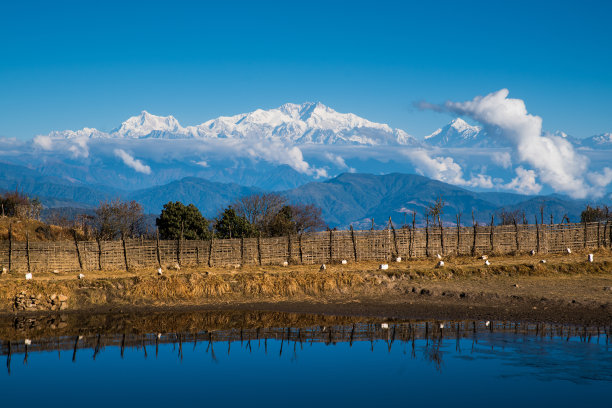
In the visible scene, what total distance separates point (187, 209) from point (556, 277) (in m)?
40.2

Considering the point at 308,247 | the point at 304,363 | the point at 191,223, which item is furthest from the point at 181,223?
the point at 304,363

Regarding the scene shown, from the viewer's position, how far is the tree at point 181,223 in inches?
2491

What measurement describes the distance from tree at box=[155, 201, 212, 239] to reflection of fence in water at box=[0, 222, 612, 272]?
2249 cm

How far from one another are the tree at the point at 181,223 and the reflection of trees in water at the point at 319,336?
126 ft

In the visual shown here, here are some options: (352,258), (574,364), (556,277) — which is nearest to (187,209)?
(352,258)

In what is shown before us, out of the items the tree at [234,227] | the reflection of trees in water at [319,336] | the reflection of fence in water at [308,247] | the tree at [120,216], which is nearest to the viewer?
the reflection of trees in water at [319,336]

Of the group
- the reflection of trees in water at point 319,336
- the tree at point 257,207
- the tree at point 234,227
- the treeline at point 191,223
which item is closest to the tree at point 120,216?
the treeline at point 191,223

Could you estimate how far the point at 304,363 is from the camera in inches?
806

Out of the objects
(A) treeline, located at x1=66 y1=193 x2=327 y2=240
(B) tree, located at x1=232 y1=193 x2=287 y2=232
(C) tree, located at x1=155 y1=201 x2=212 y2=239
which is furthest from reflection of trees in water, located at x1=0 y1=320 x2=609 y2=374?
(B) tree, located at x1=232 y1=193 x2=287 y2=232

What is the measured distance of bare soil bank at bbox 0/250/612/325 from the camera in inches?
1067

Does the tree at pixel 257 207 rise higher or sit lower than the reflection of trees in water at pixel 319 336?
higher

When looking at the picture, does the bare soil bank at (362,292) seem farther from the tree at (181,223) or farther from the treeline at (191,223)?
the tree at (181,223)

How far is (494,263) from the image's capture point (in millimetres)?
37000

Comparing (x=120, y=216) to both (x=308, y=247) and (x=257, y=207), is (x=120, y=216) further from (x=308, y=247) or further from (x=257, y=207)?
(x=308, y=247)
